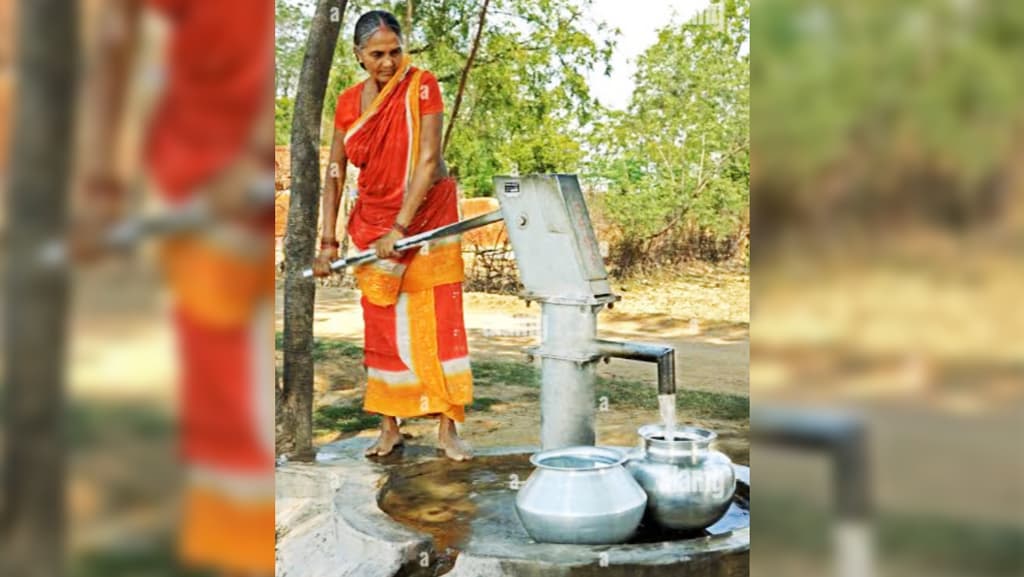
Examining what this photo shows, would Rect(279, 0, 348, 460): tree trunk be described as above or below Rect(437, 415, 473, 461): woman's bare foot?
above

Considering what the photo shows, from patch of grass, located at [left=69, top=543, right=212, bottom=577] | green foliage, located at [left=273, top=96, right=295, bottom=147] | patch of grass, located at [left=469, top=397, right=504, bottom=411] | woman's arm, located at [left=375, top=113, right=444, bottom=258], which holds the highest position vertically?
green foliage, located at [left=273, top=96, right=295, bottom=147]

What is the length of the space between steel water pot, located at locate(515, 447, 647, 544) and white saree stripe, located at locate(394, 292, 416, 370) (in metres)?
0.59

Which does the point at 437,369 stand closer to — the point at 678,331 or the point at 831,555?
the point at 678,331

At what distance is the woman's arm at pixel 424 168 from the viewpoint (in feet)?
11.2

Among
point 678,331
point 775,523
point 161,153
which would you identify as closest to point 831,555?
point 775,523

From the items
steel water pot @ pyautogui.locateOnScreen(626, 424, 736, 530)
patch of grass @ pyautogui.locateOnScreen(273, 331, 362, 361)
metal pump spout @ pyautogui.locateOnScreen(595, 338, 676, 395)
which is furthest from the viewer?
patch of grass @ pyautogui.locateOnScreen(273, 331, 362, 361)

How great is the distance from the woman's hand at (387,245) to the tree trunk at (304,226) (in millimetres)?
214

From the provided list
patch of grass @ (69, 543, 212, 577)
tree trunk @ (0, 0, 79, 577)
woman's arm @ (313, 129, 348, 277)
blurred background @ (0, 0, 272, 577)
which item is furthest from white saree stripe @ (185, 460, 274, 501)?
woman's arm @ (313, 129, 348, 277)

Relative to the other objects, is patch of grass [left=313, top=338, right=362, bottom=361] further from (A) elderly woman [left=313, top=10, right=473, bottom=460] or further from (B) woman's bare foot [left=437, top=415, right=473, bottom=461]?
(B) woman's bare foot [left=437, top=415, right=473, bottom=461]

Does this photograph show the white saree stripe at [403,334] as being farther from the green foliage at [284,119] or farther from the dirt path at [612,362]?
the green foliage at [284,119]

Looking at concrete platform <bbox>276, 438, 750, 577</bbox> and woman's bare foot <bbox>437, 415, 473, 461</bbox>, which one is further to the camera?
woman's bare foot <bbox>437, 415, 473, 461</bbox>

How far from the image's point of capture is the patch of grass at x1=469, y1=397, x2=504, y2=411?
353 cm

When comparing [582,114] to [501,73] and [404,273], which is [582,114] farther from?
[404,273]

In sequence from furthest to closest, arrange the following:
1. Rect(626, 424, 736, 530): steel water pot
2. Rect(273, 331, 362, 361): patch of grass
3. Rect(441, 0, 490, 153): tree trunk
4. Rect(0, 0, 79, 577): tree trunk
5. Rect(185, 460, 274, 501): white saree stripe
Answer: Rect(273, 331, 362, 361): patch of grass < Rect(441, 0, 490, 153): tree trunk < Rect(626, 424, 736, 530): steel water pot < Rect(185, 460, 274, 501): white saree stripe < Rect(0, 0, 79, 577): tree trunk
